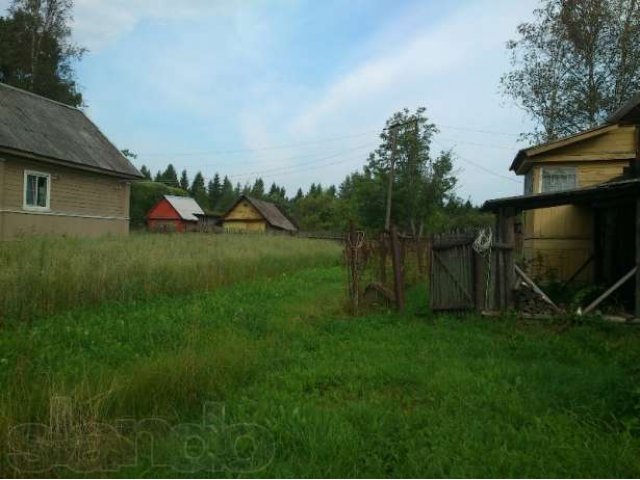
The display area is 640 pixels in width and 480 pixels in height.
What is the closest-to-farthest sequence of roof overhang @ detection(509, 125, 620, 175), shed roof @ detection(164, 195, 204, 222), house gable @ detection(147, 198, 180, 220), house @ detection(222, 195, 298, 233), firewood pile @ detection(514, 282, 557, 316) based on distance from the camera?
firewood pile @ detection(514, 282, 557, 316) → roof overhang @ detection(509, 125, 620, 175) → house @ detection(222, 195, 298, 233) → house gable @ detection(147, 198, 180, 220) → shed roof @ detection(164, 195, 204, 222)

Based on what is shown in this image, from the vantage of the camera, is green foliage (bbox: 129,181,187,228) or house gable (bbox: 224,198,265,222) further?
green foliage (bbox: 129,181,187,228)

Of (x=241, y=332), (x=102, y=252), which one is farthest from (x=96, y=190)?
(x=241, y=332)

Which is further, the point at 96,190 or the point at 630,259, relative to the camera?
the point at 96,190

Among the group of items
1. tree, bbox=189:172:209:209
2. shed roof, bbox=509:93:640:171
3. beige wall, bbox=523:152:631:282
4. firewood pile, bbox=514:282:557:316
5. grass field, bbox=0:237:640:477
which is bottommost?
grass field, bbox=0:237:640:477

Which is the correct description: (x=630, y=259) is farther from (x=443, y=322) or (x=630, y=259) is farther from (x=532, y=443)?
(x=532, y=443)

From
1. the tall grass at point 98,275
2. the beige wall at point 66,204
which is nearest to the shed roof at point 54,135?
the beige wall at point 66,204

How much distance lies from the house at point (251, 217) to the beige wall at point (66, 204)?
30.6 metres

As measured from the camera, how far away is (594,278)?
42.7 ft

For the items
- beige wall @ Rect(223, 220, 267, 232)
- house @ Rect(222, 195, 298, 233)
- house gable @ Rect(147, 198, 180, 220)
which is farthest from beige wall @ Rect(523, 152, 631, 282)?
house gable @ Rect(147, 198, 180, 220)

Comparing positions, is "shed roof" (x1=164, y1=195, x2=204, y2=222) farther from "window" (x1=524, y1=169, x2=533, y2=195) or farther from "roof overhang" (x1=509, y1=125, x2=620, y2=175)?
"roof overhang" (x1=509, y1=125, x2=620, y2=175)

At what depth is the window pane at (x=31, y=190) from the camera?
720 inches

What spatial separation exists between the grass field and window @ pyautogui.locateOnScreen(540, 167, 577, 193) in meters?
7.82

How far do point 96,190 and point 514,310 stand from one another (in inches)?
729

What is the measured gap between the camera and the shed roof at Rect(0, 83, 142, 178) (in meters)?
18.1
